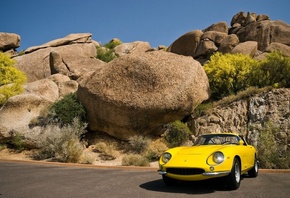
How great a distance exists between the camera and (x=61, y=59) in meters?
28.1

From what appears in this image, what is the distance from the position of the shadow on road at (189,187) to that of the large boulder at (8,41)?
35904mm

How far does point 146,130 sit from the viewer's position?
574 inches

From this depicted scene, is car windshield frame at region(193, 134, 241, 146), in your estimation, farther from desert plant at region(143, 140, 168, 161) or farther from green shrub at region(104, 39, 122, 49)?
green shrub at region(104, 39, 122, 49)

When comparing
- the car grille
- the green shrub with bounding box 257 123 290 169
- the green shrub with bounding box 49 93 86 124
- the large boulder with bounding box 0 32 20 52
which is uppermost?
the large boulder with bounding box 0 32 20 52

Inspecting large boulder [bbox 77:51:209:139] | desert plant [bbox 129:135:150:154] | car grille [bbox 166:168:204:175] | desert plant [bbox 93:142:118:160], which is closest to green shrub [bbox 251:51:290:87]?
large boulder [bbox 77:51:209:139]

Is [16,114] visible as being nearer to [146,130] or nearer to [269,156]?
[146,130]

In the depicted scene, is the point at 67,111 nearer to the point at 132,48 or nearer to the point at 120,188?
the point at 120,188

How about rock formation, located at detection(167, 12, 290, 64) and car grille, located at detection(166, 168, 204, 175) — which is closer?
car grille, located at detection(166, 168, 204, 175)

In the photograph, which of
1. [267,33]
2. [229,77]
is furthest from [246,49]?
[229,77]

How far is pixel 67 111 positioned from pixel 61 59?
1482 cm

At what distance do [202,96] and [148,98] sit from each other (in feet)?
10.5

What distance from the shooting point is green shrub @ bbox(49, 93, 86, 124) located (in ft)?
48.5

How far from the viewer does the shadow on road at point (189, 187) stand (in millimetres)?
5715

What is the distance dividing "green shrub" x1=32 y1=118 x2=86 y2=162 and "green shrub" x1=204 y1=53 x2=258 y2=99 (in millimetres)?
9021
